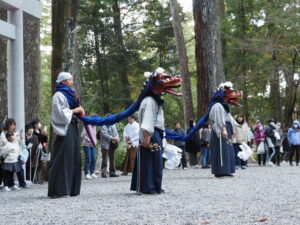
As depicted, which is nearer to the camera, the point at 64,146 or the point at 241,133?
the point at 64,146

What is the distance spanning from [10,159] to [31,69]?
305 inches

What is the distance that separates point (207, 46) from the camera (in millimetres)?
19750

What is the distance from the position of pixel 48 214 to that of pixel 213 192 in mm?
3583

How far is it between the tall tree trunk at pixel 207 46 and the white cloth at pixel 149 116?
995 centimetres

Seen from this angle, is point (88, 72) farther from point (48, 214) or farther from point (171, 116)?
point (48, 214)

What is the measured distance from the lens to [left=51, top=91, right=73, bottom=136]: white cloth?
31.3ft

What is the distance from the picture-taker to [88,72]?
3294cm

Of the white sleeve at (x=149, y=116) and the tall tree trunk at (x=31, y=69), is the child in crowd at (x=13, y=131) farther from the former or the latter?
the tall tree trunk at (x=31, y=69)

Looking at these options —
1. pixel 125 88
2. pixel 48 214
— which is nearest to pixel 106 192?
pixel 48 214

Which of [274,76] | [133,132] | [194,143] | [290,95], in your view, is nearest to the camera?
[133,132]

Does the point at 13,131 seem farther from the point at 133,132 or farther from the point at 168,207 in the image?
the point at 168,207

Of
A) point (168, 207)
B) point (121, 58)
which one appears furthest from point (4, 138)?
point (121, 58)

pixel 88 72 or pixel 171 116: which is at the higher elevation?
pixel 88 72

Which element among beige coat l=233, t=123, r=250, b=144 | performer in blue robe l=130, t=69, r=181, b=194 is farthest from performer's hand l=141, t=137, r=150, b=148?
beige coat l=233, t=123, r=250, b=144
